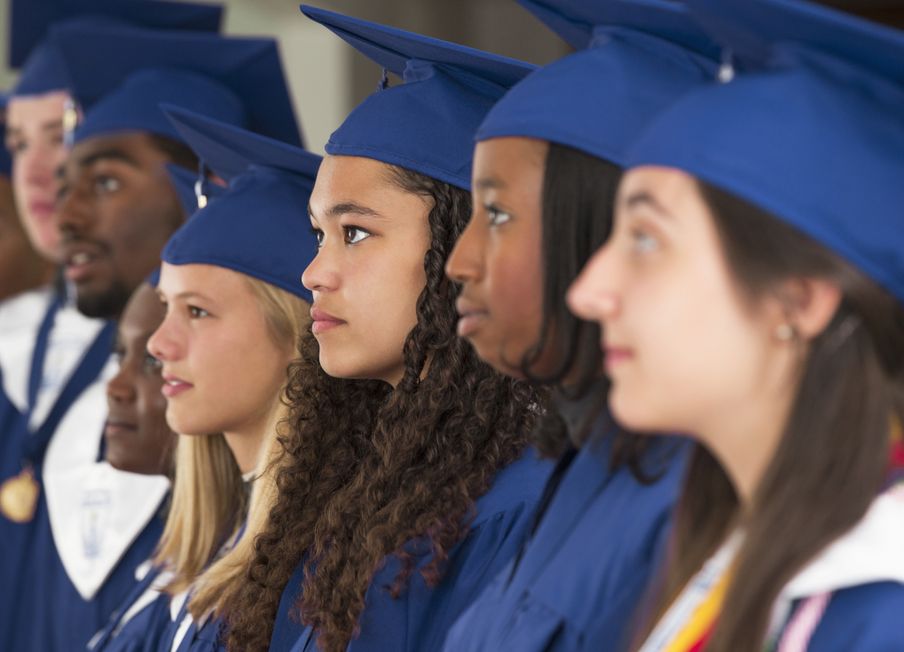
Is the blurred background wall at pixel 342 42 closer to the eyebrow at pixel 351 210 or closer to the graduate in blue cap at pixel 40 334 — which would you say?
the graduate in blue cap at pixel 40 334

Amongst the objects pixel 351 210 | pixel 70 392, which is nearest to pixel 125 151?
pixel 70 392

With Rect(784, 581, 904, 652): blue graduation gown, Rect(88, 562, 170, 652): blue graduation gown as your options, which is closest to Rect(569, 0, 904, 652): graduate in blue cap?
Rect(784, 581, 904, 652): blue graduation gown

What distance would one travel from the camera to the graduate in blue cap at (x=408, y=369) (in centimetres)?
213

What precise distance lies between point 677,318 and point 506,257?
0.42m

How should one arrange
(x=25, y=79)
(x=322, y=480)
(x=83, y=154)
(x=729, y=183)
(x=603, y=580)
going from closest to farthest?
(x=729, y=183), (x=603, y=580), (x=322, y=480), (x=83, y=154), (x=25, y=79)

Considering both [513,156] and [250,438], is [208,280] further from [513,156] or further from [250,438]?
[513,156]

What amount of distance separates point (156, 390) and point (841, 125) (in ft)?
7.19

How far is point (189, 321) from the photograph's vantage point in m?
2.79

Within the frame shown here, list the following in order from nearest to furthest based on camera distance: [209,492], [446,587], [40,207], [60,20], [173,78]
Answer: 1. [446,587]
2. [209,492]
3. [173,78]
4. [60,20]
5. [40,207]

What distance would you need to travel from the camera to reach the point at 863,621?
1286 mm

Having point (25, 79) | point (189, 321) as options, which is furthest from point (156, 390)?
point (25, 79)

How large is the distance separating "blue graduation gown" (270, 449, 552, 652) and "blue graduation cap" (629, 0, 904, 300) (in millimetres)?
877

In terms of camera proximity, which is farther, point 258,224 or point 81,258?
point 81,258

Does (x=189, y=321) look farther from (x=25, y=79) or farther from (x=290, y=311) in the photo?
(x=25, y=79)
